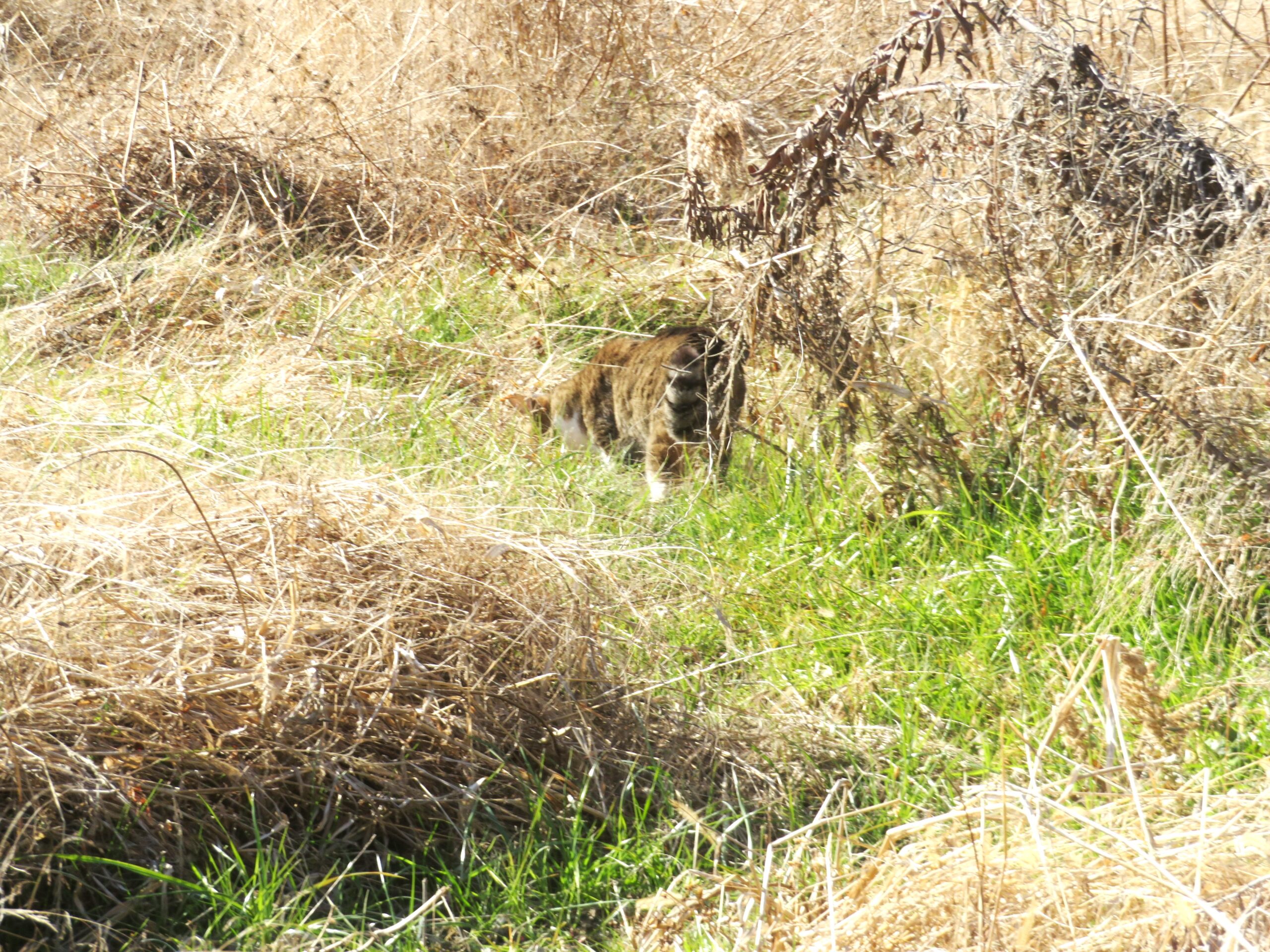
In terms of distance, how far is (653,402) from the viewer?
5.88 metres

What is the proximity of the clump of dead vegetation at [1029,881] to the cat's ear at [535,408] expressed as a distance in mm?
3124

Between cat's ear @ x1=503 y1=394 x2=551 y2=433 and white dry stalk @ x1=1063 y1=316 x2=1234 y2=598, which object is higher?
white dry stalk @ x1=1063 y1=316 x2=1234 y2=598

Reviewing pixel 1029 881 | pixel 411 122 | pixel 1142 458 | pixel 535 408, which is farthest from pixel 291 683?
pixel 411 122

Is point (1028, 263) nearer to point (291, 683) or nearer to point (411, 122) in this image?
point (291, 683)

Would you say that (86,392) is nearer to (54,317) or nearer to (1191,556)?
(54,317)

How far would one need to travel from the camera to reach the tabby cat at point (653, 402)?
17.8 feet

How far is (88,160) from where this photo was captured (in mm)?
7613

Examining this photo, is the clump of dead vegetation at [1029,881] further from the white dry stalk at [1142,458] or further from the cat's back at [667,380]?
the cat's back at [667,380]

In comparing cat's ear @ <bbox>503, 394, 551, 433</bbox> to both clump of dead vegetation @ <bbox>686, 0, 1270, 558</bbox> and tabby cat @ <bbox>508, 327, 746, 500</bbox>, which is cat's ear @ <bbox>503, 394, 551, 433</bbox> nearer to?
tabby cat @ <bbox>508, 327, 746, 500</bbox>

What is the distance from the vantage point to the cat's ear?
19.4ft

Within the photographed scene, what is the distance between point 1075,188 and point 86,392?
4.32m

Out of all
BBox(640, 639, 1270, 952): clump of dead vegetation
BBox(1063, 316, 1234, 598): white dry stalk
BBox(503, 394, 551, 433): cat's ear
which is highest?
BBox(1063, 316, 1234, 598): white dry stalk

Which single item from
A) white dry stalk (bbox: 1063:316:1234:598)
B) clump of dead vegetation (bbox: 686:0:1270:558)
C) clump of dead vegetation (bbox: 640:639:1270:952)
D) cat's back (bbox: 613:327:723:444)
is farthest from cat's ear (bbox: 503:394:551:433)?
clump of dead vegetation (bbox: 640:639:1270:952)

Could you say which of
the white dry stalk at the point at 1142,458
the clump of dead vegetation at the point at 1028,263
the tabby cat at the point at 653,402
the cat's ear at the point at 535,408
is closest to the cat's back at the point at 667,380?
the tabby cat at the point at 653,402
